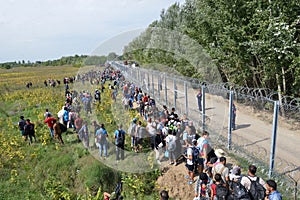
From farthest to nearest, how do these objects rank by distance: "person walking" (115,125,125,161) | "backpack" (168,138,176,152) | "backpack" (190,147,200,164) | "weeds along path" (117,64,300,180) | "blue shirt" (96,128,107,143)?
"blue shirt" (96,128,107,143) < "person walking" (115,125,125,161) < "backpack" (168,138,176,152) < "backpack" (190,147,200,164) < "weeds along path" (117,64,300,180)

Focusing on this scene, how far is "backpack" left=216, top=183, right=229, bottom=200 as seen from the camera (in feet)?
17.3

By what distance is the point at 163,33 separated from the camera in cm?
2562

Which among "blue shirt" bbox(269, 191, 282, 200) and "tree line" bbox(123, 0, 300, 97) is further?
"tree line" bbox(123, 0, 300, 97)

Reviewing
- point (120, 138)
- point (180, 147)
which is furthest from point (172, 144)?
point (120, 138)

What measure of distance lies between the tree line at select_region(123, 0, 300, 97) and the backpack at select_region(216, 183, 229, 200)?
7.53m

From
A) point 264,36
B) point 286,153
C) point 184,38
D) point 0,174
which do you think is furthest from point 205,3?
point 0,174

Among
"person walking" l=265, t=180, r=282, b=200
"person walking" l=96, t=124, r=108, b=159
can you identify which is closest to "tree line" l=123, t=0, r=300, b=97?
"person walking" l=265, t=180, r=282, b=200

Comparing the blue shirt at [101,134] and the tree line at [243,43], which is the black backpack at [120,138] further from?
the tree line at [243,43]

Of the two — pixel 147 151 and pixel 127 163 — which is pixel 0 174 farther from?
pixel 147 151

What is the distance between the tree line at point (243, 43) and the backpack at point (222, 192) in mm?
7533

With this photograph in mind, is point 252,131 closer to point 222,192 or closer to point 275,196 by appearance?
point 222,192

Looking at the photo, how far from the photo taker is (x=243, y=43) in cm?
1276

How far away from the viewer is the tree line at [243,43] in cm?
1117

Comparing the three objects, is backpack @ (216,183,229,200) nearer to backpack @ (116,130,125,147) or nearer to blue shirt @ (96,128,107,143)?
backpack @ (116,130,125,147)
